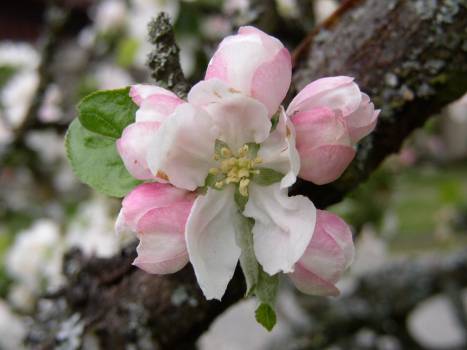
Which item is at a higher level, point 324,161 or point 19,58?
point 324,161

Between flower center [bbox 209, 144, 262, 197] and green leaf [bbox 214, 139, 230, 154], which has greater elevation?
green leaf [bbox 214, 139, 230, 154]

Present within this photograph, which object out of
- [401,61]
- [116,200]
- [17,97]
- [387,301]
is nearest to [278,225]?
[401,61]

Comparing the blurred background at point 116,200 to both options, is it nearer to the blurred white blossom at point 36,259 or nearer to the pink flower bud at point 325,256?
the blurred white blossom at point 36,259

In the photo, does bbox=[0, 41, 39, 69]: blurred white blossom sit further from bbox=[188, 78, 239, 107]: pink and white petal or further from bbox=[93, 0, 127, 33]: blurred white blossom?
bbox=[188, 78, 239, 107]: pink and white petal

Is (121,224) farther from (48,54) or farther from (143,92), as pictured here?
(48,54)

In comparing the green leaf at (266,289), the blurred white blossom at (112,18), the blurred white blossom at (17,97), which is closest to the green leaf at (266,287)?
the green leaf at (266,289)

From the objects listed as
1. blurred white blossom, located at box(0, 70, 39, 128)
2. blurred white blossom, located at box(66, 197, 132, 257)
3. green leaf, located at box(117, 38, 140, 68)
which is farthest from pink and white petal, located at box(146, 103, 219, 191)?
blurred white blossom, located at box(0, 70, 39, 128)

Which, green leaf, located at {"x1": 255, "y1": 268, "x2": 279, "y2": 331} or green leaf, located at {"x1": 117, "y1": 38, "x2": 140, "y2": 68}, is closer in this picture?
green leaf, located at {"x1": 255, "y1": 268, "x2": 279, "y2": 331}

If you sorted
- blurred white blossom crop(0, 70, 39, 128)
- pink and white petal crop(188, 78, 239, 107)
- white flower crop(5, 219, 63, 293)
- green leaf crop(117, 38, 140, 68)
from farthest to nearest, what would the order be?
blurred white blossom crop(0, 70, 39, 128)
green leaf crop(117, 38, 140, 68)
white flower crop(5, 219, 63, 293)
pink and white petal crop(188, 78, 239, 107)
